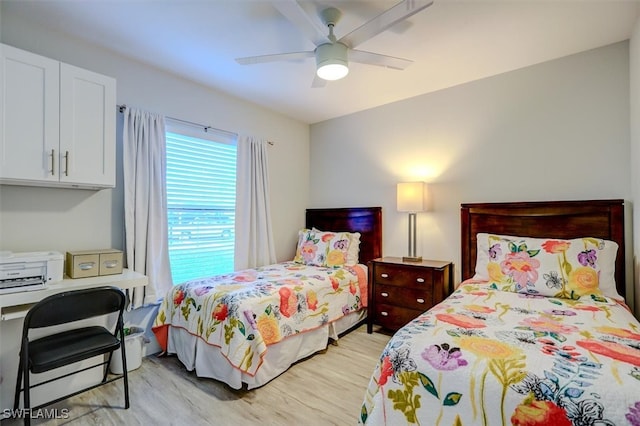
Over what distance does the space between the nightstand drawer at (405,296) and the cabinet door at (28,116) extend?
9.13 feet

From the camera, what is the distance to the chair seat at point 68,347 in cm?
161

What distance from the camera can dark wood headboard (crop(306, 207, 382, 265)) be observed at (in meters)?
3.57

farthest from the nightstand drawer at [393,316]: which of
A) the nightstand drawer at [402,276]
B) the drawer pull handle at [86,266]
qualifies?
the drawer pull handle at [86,266]

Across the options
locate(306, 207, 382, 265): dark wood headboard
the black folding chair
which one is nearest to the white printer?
the black folding chair

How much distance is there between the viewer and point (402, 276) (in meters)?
2.94

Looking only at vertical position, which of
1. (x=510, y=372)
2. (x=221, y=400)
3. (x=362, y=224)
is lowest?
(x=221, y=400)

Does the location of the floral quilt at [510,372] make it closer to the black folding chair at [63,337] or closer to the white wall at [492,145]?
the white wall at [492,145]

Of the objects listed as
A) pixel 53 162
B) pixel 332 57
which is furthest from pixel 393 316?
pixel 53 162

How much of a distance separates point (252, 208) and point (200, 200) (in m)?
0.57

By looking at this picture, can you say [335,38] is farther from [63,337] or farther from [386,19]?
[63,337]

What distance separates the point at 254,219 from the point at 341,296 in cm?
130

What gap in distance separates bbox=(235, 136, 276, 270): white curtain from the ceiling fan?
4.83 feet

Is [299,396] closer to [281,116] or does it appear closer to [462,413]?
[462,413]

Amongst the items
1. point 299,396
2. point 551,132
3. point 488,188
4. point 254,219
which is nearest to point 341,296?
point 299,396
